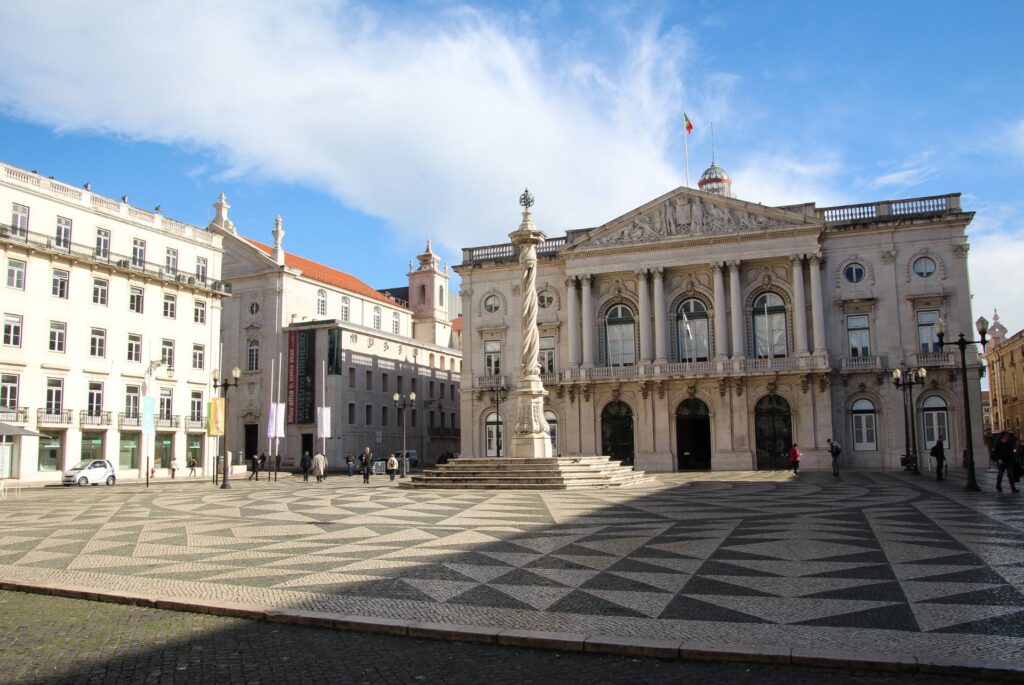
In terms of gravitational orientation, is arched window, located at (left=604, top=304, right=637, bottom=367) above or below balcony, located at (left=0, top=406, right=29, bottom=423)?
above

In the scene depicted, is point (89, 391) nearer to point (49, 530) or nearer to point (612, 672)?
point (49, 530)

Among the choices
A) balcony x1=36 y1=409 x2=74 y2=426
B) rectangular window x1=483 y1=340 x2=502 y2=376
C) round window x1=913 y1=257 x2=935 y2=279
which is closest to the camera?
balcony x1=36 y1=409 x2=74 y2=426

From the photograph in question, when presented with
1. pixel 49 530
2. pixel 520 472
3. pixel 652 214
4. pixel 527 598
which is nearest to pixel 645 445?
pixel 652 214

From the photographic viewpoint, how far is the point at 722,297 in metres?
48.7

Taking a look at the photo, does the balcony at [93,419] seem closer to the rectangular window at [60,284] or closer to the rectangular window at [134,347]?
the rectangular window at [134,347]

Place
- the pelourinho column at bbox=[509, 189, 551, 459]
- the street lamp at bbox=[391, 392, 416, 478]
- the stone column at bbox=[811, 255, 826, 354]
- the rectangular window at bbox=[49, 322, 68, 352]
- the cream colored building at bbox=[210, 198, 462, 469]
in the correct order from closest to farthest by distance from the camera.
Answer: the pelourinho column at bbox=[509, 189, 551, 459] < the rectangular window at bbox=[49, 322, 68, 352] < the street lamp at bbox=[391, 392, 416, 478] < the stone column at bbox=[811, 255, 826, 354] < the cream colored building at bbox=[210, 198, 462, 469]

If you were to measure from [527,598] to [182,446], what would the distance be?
45964 mm

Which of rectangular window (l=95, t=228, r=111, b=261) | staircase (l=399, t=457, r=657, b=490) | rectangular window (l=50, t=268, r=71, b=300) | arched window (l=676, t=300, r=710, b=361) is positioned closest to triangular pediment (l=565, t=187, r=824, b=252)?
arched window (l=676, t=300, r=710, b=361)

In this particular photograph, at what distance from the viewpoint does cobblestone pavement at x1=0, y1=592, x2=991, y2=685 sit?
6.51 meters

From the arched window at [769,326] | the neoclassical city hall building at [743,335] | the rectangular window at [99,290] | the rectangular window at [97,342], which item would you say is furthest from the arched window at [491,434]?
the rectangular window at [99,290]

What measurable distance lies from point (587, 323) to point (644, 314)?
3.70 metres

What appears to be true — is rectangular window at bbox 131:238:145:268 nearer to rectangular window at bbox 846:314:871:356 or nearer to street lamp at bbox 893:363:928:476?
street lamp at bbox 893:363:928:476

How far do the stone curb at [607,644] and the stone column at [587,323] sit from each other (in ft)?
140

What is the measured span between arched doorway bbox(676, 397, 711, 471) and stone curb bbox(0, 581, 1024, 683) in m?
42.0
